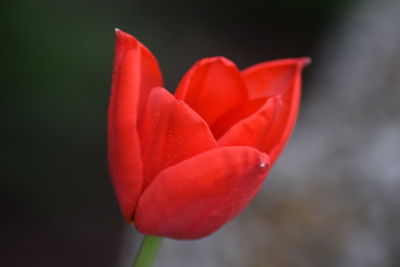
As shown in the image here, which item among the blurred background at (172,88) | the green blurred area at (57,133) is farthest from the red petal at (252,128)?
the green blurred area at (57,133)

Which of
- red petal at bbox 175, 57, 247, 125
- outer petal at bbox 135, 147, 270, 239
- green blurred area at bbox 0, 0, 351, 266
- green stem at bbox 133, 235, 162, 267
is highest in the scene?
red petal at bbox 175, 57, 247, 125

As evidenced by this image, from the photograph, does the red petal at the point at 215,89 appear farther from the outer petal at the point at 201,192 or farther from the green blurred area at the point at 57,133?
the green blurred area at the point at 57,133

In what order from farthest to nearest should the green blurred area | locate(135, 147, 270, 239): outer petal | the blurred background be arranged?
the green blurred area → the blurred background → locate(135, 147, 270, 239): outer petal

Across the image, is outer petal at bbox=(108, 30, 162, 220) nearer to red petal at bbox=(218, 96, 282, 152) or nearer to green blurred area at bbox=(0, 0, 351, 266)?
red petal at bbox=(218, 96, 282, 152)

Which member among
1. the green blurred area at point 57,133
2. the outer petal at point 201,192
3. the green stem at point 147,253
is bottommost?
the green blurred area at point 57,133

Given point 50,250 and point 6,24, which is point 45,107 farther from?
point 50,250

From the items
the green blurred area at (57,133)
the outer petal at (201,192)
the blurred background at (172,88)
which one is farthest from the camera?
the green blurred area at (57,133)

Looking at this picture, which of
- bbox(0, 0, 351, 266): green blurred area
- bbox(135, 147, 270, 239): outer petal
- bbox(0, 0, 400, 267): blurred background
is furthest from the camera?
bbox(0, 0, 351, 266): green blurred area

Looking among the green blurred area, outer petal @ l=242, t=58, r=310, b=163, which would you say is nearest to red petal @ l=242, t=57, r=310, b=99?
outer petal @ l=242, t=58, r=310, b=163
